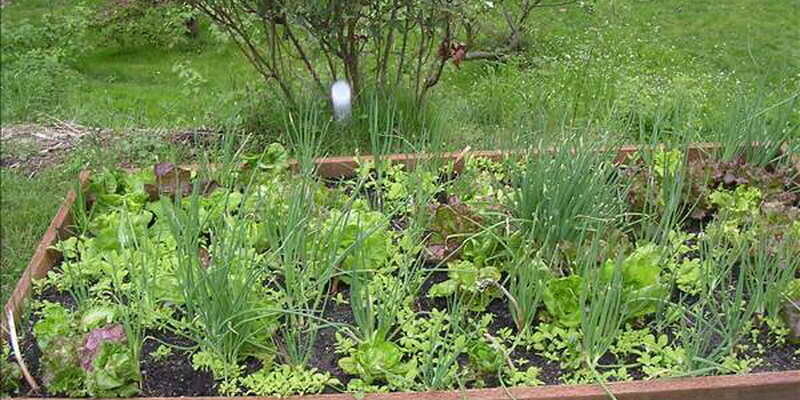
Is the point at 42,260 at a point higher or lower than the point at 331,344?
Answer: higher

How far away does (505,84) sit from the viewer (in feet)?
18.8

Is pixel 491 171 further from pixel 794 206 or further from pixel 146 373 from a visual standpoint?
pixel 146 373

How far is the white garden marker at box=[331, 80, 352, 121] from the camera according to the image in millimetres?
4465

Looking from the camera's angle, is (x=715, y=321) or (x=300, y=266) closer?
(x=715, y=321)

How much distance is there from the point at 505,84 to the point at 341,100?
1562 mm

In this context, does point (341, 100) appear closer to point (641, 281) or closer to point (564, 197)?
point (564, 197)

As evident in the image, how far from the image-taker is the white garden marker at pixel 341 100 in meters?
4.46

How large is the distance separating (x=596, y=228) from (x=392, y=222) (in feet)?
2.44

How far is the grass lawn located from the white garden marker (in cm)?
17

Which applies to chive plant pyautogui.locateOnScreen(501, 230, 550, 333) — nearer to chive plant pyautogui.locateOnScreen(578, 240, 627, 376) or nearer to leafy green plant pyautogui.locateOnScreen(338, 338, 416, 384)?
chive plant pyautogui.locateOnScreen(578, 240, 627, 376)

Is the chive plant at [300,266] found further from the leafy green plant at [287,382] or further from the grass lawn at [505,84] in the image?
the grass lawn at [505,84]

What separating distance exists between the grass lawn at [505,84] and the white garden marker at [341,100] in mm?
169

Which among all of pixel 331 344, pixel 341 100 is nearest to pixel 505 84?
pixel 341 100

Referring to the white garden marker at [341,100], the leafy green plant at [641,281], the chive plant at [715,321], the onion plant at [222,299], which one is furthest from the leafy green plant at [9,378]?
the white garden marker at [341,100]
